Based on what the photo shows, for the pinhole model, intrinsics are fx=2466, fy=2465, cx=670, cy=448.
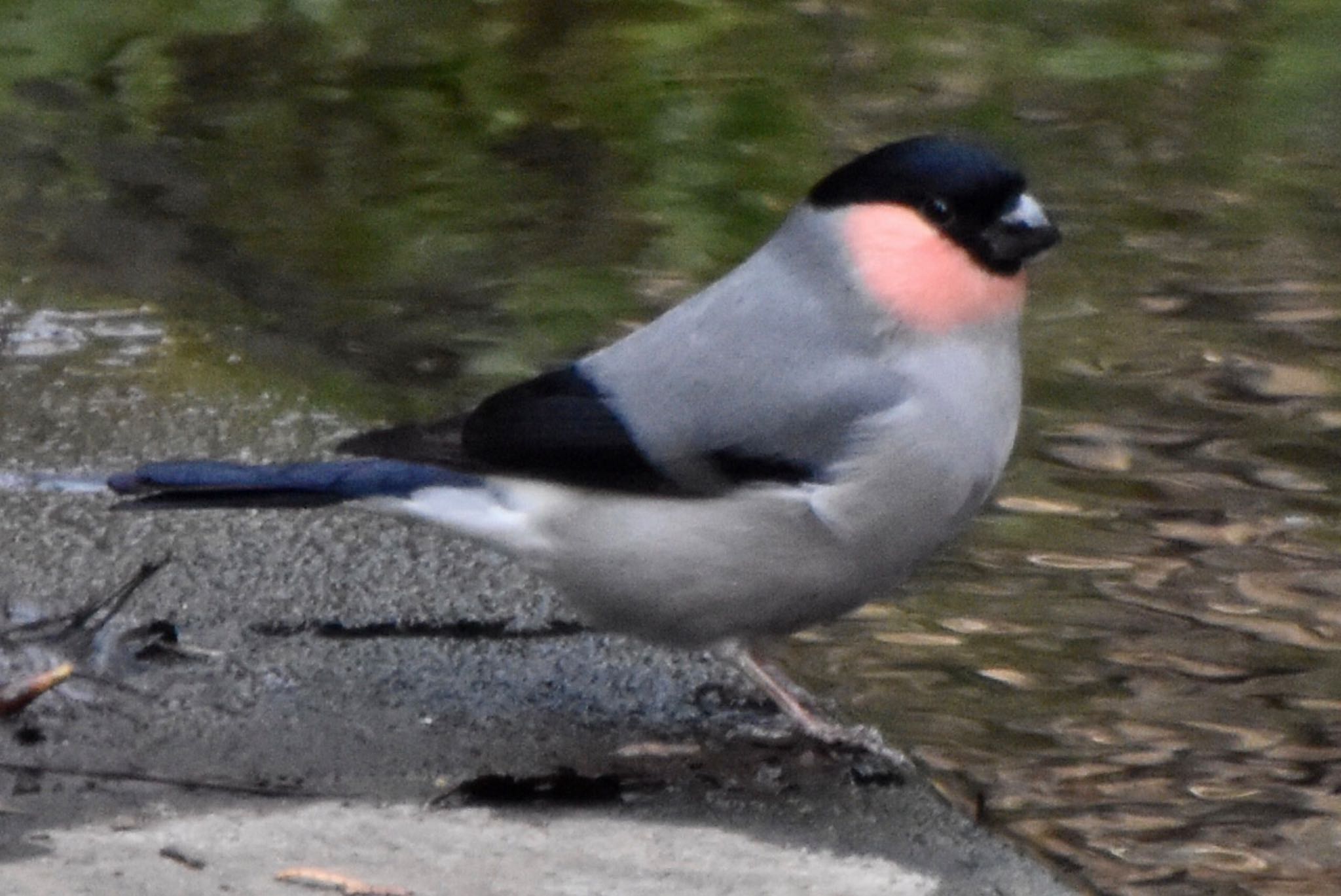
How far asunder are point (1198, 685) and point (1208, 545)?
0.57 metres

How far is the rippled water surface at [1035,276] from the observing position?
4129mm

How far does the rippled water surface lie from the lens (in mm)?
4129

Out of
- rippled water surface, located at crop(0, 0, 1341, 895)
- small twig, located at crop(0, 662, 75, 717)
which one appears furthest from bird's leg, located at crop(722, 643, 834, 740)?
small twig, located at crop(0, 662, 75, 717)

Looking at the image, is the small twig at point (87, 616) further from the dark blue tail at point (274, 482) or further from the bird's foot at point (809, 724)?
the bird's foot at point (809, 724)

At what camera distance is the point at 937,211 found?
3.98 m

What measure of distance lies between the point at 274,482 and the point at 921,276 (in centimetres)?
107

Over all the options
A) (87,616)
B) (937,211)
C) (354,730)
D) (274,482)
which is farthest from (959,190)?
(87,616)

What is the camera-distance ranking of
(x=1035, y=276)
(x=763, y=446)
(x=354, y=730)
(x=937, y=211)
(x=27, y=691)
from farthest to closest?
(x=1035, y=276) → (x=937, y=211) → (x=763, y=446) → (x=354, y=730) → (x=27, y=691)

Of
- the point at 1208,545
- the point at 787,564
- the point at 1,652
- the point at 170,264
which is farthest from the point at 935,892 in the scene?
the point at 170,264

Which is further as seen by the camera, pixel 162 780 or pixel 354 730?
pixel 354 730

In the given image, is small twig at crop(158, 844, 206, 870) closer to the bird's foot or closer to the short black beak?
the bird's foot

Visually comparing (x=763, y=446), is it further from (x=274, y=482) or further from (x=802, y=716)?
(x=274, y=482)

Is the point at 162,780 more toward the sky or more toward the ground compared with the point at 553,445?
more toward the ground

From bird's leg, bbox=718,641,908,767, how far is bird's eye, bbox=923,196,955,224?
0.76 m
